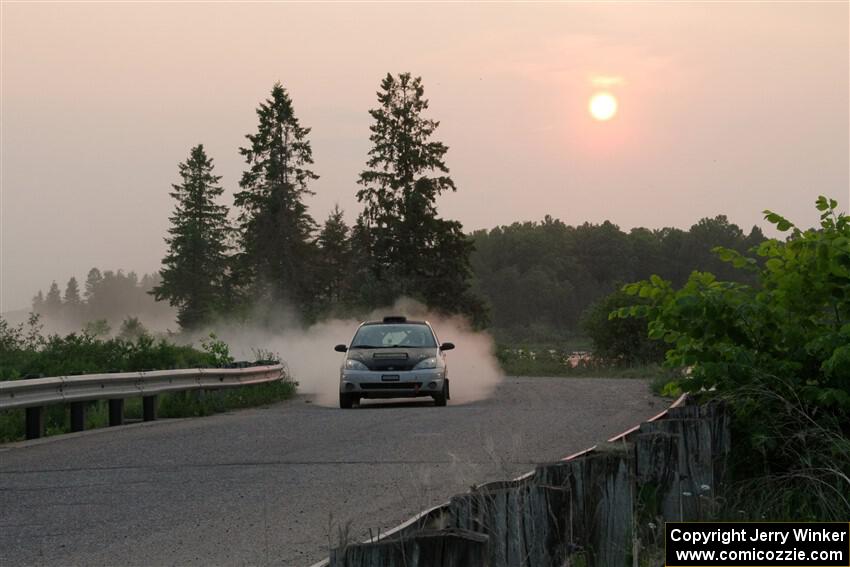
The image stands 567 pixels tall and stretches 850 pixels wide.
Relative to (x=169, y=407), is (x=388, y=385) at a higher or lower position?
higher

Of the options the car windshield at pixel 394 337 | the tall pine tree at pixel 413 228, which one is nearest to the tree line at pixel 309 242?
the tall pine tree at pixel 413 228

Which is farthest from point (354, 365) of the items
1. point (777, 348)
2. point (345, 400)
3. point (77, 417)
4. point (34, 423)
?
point (777, 348)

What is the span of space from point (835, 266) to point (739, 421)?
143 centimetres

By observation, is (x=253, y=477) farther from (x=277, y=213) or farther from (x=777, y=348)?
(x=277, y=213)

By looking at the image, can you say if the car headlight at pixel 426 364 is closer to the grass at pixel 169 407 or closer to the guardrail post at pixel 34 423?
the grass at pixel 169 407

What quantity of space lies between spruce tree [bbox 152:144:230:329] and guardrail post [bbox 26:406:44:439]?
8266 cm

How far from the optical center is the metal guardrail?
53.7 ft

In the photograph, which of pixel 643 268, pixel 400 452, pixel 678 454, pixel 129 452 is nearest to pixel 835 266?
pixel 678 454

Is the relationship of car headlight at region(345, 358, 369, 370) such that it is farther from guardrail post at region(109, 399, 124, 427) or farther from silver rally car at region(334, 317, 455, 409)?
guardrail post at region(109, 399, 124, 427)

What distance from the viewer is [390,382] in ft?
77.5

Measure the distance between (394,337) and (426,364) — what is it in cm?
148

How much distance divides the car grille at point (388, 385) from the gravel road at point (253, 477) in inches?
118

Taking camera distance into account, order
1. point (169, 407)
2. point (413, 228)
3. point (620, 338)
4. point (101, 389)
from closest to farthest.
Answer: point (101, 389)
point (169, 407)
point (620, 338)
point (413, 228)

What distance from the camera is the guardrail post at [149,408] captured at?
20.2 metres
